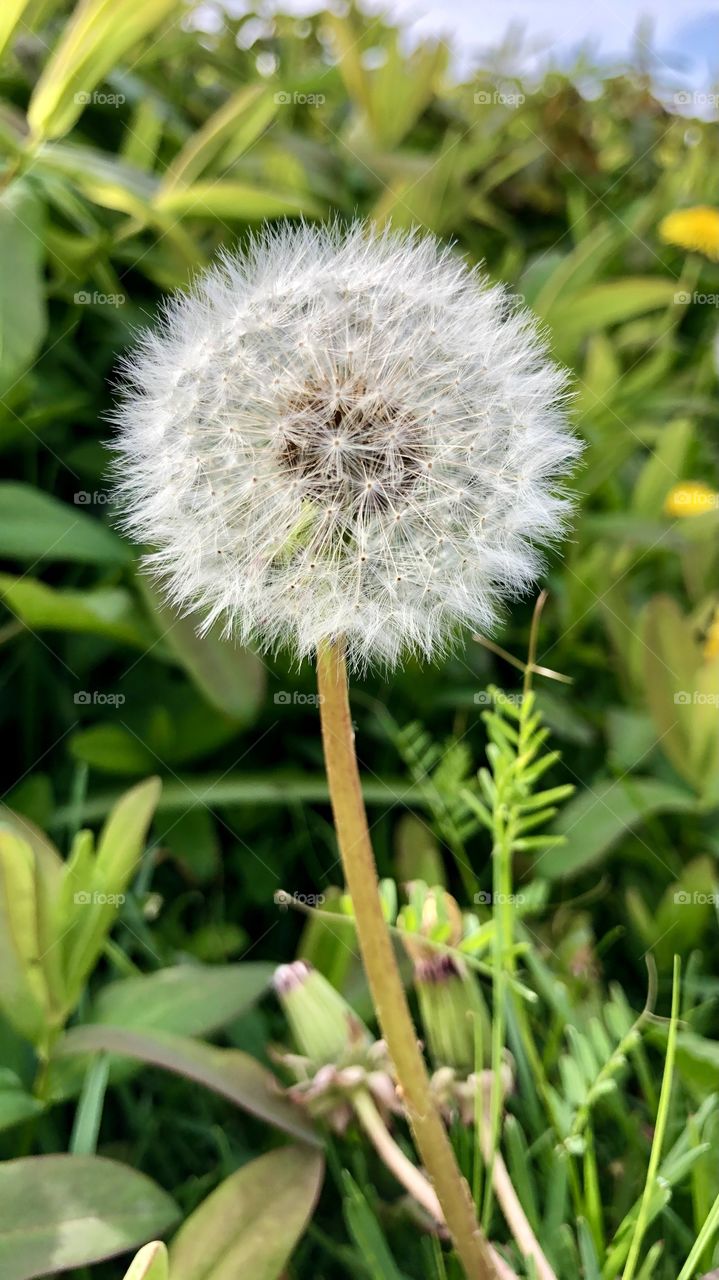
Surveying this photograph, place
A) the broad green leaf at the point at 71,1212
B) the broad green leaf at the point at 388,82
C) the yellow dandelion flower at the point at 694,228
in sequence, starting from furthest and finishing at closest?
the yellow dandelion flower at the point at 694,228, the broad green leaf at the point at 388,82, the broad green leaf at the point at 71,1212

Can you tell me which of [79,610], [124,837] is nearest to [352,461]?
[124,837]

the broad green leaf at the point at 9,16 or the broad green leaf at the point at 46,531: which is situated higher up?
the broad green leaf at the point at 9,16

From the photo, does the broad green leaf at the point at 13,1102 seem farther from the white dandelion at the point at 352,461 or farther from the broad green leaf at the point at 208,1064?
the white dandelion at the point at 352,461

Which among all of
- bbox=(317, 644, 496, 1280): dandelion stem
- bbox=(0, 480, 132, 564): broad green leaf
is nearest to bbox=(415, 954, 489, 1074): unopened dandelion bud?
bbox=(317, 644, 496, 1280): dandelion stem

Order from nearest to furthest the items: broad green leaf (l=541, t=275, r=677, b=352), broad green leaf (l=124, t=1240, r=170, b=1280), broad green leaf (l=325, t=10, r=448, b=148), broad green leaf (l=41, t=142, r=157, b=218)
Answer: broad green leaf (l=124, t=1240, r=170, b=1280) < broad green leaf (l=41, t=142, r=157, b=218) < broad green leaf (l=541, t=275, r=677, b=352) < broad green leaf (l=325, t=10, r=448, b=148)

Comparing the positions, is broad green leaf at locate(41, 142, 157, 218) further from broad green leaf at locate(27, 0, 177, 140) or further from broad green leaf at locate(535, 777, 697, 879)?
broad green leaf at locate(535, 777, 697, 879)

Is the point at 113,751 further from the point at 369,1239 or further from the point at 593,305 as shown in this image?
the point at 593,305

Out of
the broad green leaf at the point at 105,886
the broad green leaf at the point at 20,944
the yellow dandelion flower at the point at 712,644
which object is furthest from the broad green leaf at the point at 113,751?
the yellow dandelion flower at the point at 712,644
